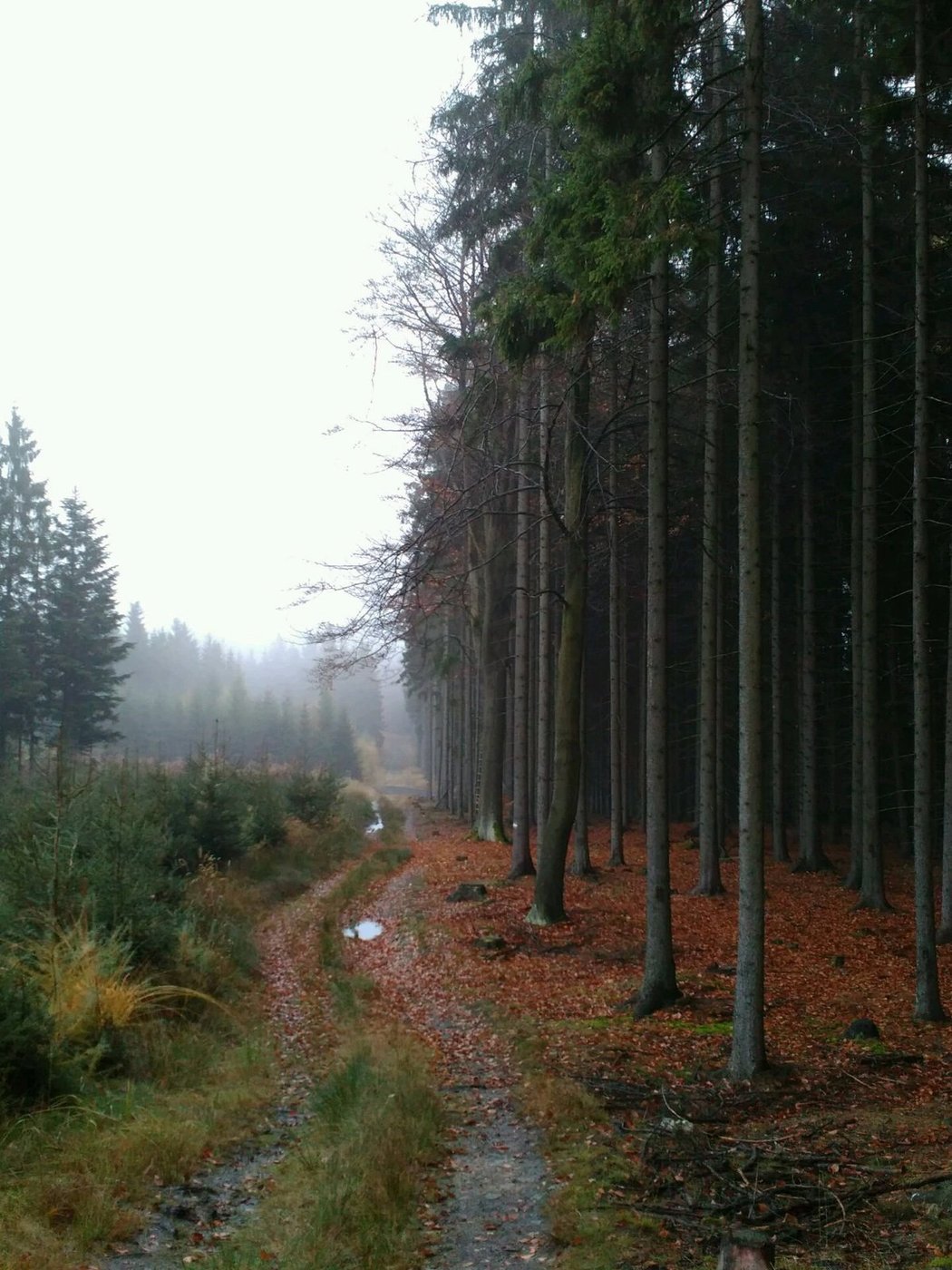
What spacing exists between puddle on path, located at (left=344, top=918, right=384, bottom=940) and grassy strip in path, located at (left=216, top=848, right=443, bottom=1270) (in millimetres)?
6490

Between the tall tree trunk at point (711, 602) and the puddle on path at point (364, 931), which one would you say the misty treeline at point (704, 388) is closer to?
the tall tree trunk at point (711, 602)

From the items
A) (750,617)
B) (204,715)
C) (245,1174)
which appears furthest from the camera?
(204,715)

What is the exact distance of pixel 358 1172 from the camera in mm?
6312

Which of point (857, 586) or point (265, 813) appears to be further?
point (265, 813)

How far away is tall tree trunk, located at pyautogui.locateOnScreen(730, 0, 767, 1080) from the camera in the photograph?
8.04 m

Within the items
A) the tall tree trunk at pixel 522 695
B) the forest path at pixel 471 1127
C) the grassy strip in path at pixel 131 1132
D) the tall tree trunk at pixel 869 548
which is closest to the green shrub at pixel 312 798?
the tall tree trunk at pixel 522 695

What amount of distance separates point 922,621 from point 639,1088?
217 inches

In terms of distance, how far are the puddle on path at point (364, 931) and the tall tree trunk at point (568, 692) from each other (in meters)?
3.12

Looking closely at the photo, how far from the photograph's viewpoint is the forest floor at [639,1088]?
5.44m

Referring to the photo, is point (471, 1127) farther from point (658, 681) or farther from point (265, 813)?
point (265, 813)

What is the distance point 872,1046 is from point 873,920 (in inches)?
282

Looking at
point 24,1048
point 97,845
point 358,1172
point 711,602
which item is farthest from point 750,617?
point 97,845

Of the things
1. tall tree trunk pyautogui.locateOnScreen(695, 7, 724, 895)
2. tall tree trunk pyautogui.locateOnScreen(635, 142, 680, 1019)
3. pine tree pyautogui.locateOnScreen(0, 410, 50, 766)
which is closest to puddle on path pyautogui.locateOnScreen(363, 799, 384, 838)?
pine tree pyautogui.locateOnScreen(0, 410, 50, 766)

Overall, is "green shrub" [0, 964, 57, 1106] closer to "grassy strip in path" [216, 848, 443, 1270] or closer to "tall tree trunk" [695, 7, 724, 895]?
"grassy strip in path" [216, 848, 443, 1270]
